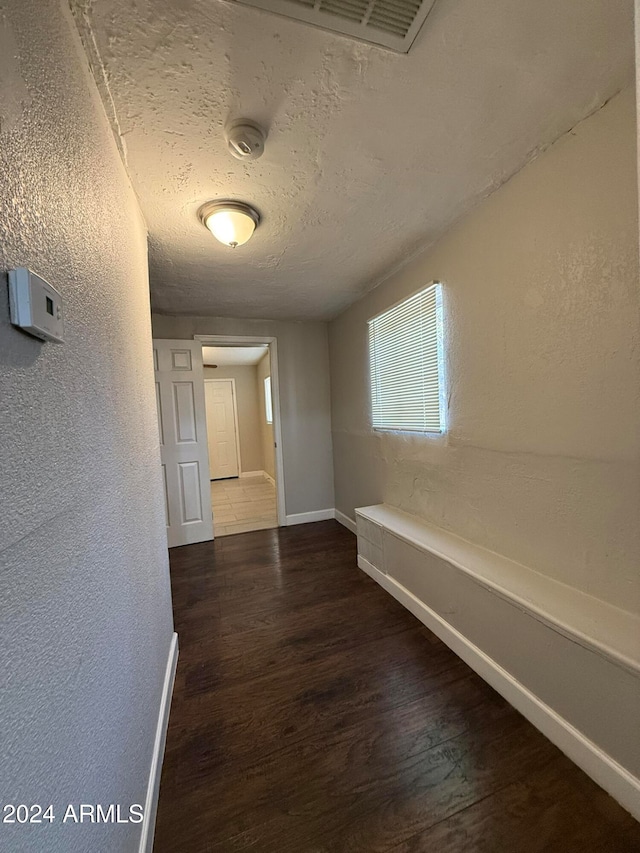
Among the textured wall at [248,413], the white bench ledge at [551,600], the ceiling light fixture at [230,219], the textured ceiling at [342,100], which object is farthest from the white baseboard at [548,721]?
the textured wall at [248,413]

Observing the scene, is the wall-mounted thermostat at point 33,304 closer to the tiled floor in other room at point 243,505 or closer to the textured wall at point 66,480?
the textured wall at point 66,480

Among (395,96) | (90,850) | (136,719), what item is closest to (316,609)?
(136,719)

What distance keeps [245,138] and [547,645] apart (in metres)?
2.34

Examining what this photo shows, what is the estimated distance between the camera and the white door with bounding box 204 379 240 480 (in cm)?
700

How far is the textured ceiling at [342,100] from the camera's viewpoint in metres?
0.98

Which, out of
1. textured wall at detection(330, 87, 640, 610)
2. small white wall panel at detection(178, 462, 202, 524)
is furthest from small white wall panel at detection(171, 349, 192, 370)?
textured wall at detection(330, 87, 640, 610)

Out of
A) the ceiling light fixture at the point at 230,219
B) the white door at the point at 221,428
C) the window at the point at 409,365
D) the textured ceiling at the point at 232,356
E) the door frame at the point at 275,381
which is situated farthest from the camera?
the white door at the point at 221,428

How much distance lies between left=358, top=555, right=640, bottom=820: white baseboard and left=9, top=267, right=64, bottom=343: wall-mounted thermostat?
208 centimetres

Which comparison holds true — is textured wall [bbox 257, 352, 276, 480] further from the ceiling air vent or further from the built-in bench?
the ceiling air vent

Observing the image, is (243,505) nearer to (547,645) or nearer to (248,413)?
(248,413)

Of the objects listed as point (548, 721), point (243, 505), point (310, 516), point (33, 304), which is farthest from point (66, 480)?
point (243, 505)

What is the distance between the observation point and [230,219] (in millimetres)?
1782

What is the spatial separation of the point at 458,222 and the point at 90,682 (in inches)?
99.5

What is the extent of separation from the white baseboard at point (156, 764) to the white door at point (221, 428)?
17.8 feet
